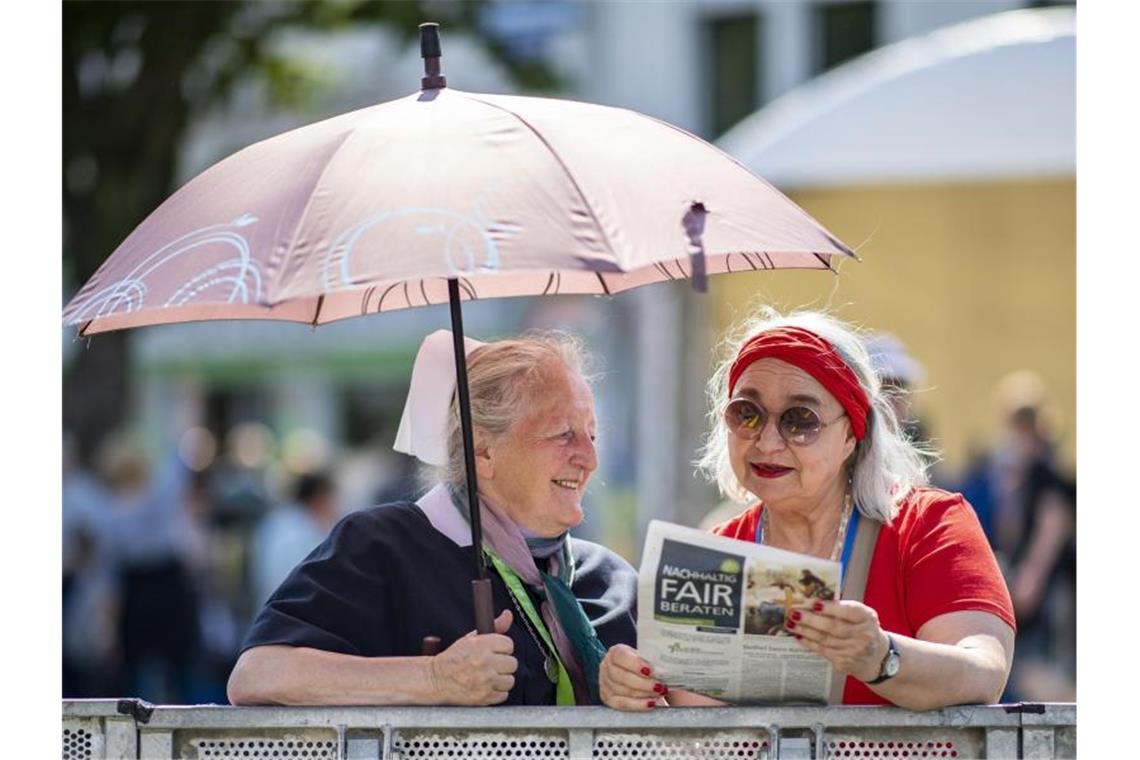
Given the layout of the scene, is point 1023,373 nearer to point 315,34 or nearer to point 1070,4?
point 315,34

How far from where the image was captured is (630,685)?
3.25 m

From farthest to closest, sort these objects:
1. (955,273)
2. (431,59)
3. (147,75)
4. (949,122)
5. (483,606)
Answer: (147,75), (955,273), (949,122), (431,59), (483,606)

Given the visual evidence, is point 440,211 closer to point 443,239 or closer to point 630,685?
point 443,239

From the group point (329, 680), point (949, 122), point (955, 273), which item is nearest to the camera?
point (329, 680)

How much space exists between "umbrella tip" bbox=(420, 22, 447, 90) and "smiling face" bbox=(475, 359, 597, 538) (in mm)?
660

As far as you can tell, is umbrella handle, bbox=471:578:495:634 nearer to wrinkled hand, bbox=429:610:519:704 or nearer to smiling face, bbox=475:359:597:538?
wrinkled hand, bbox=429:610:519:704

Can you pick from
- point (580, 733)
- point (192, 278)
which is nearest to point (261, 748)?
point (580, 733)

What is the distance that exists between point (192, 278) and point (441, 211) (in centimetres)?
47

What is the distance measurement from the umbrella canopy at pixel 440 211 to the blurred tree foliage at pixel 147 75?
994 centimetres

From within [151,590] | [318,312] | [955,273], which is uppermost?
[955,273]

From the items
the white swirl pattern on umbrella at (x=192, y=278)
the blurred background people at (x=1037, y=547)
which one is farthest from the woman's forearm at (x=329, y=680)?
the blurred background people at (x=1037, y=547)

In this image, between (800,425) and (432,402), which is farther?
(432,402)

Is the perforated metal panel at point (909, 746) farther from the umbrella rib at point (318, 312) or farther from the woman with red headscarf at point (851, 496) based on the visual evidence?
the umbrella rib at point (318, 312)

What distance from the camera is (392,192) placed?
131 inches
